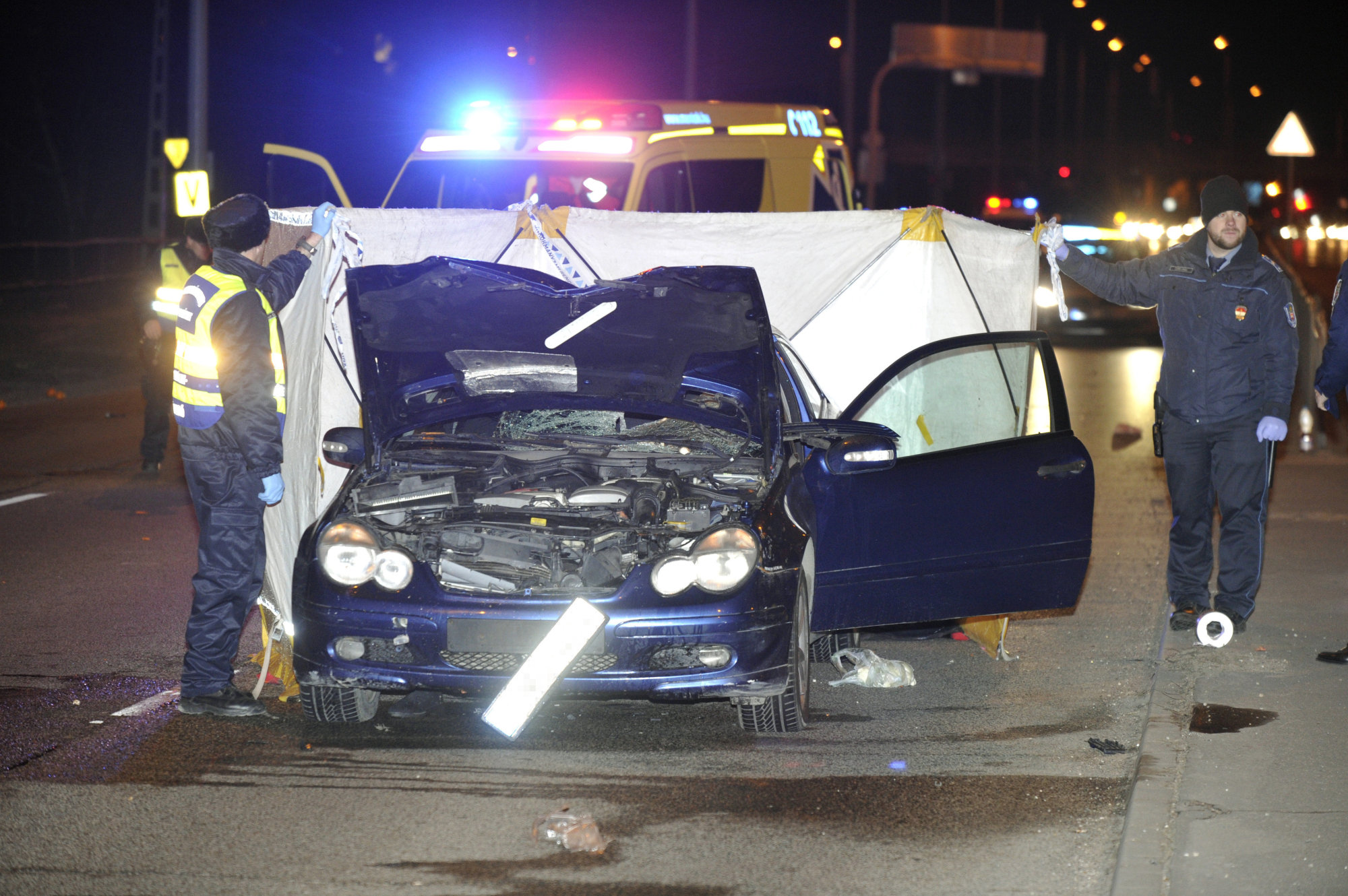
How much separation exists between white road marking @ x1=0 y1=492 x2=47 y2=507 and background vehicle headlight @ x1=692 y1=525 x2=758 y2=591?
6.97m

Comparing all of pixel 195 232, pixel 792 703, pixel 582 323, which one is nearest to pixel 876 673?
pixel 792 703

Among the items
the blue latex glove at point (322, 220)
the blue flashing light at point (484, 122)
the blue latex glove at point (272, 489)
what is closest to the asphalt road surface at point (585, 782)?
the blue latex glove at point (272, 489)

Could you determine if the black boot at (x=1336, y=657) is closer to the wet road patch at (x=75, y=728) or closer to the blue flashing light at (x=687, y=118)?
the wet road patch at (x=75, y=728)

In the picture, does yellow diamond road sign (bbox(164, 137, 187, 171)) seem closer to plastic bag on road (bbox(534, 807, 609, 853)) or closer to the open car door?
the open car door

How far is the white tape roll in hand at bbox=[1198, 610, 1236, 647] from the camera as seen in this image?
261 inches

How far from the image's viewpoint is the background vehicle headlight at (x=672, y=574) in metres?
5.13

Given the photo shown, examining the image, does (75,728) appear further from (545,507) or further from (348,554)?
(545,507)

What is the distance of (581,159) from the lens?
35.8 ft

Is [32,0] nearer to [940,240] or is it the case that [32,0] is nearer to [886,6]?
[940,240]

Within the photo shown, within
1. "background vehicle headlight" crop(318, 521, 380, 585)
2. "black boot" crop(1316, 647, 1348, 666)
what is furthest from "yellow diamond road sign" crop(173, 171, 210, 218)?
"black boot" crop(1316, 647, 1348, 666)

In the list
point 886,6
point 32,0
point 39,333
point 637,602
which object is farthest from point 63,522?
point 886,6

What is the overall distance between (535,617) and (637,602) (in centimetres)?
34

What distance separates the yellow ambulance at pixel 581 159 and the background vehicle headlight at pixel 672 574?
5.70 m

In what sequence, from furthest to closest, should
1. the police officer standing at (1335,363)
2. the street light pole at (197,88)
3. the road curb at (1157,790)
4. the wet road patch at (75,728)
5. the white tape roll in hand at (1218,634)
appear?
1. the street light pole at (197,88)
2. the white tape roll in hand at (1218,634)
3. the police officer standing at (1335,363)
4. the wet road patch at (75,728)
5. the road curb at (1157,790)
